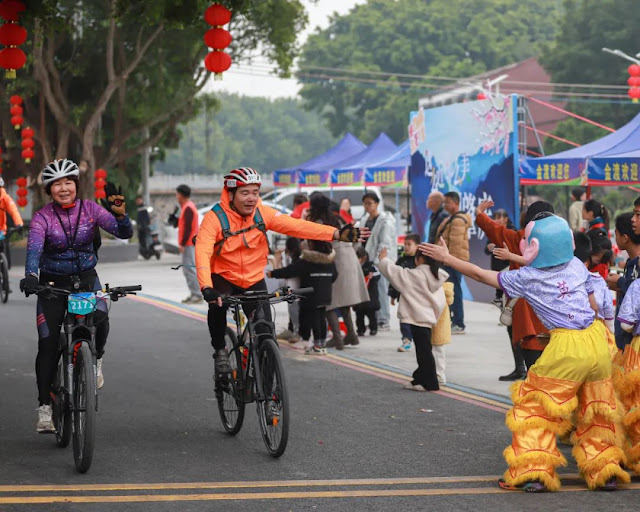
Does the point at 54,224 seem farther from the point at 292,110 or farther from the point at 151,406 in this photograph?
the point at 292,110

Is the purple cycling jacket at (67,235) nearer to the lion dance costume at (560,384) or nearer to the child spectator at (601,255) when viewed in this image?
the lion dance costume at (560,384)

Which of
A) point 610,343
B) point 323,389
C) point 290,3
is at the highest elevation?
point 290,3

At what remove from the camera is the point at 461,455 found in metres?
7.14

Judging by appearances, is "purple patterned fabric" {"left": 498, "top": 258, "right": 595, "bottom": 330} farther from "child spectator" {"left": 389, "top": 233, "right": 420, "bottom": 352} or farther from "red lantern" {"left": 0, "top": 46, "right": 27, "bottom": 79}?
"red lantern" {"left": 0, "top": 46, "right": 27, "bottom": 79}

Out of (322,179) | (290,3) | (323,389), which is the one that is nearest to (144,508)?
(323,389)

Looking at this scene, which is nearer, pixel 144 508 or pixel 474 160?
pixel 144 508

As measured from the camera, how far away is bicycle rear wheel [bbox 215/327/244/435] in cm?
745

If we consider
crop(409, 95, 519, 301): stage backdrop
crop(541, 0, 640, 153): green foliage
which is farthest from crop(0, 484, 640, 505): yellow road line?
crop(541, 0, 640, 153): green foliage

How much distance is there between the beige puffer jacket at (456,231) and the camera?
44.1 ft

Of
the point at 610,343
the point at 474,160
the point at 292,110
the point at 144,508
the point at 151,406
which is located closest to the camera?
the point at 144,508

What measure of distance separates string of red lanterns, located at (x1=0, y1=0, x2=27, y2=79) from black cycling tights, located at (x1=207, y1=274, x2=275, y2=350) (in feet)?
15.2

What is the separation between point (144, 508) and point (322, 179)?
2274 centimetres

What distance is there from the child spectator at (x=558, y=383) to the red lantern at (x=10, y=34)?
6.89 m

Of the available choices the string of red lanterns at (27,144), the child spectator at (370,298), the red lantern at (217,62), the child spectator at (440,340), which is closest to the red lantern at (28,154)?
the string of red lanterns at (27,144)
